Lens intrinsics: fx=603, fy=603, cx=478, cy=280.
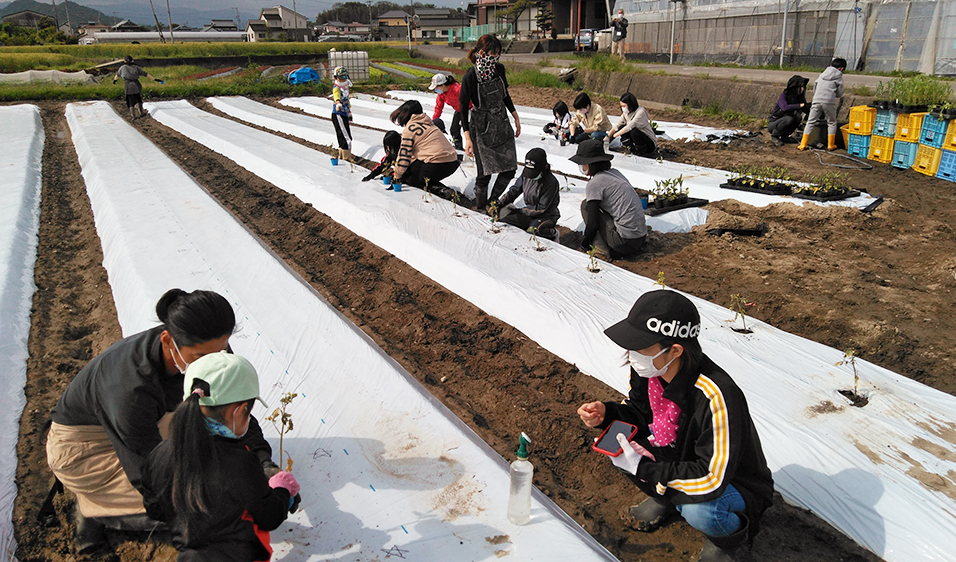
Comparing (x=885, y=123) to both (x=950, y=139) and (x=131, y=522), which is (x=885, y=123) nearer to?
(x=950, y=139)

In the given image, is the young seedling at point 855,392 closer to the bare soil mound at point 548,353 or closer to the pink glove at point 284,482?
the bare soil mound at point 548,353

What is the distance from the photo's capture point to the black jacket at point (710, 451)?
1850 millimetres

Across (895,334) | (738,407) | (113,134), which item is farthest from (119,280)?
(113,134)

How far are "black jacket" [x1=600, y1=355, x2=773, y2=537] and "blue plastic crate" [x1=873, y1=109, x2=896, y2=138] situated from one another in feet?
24.4

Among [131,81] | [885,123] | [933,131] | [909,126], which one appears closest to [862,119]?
[885,123]

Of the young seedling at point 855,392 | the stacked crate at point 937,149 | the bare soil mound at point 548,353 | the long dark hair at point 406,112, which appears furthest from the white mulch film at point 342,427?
the stacked crate at point 937,149

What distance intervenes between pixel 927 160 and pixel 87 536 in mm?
8665

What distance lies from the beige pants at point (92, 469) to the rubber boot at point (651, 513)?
1.82 metres

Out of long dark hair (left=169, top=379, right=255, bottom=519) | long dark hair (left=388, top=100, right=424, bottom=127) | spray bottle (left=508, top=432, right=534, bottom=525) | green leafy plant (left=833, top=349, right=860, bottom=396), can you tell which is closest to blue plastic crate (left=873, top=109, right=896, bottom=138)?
long dark hair (left=388, top=100, right=424, bottom=127)

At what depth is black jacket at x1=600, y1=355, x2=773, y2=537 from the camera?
1850 millimetres

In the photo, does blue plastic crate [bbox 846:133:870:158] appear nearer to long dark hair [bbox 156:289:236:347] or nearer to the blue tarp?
long dark hair [bbox 156:289:236:347]

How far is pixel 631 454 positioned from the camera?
2.04m

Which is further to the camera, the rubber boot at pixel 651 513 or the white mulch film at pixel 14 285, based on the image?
the white mulch film at pixel 14 285

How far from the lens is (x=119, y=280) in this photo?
4543 mm
